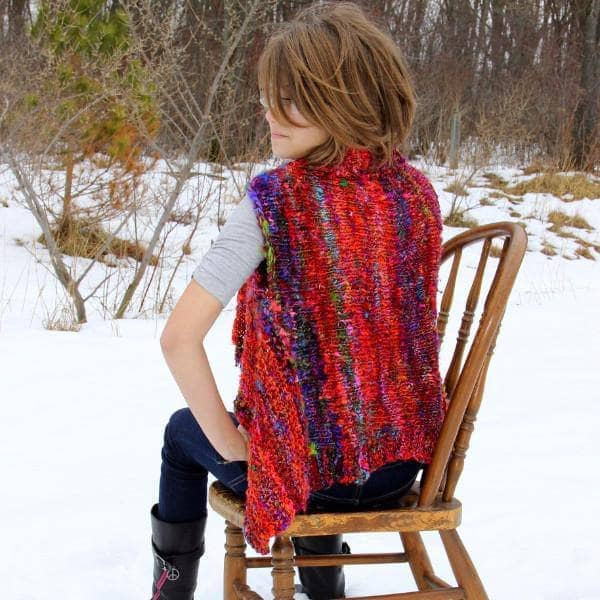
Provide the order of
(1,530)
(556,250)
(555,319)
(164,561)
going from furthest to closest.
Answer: (556,250) < (555,319) < (1,530) < (164,561)

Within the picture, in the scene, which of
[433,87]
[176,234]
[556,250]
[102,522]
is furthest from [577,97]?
[102,522]

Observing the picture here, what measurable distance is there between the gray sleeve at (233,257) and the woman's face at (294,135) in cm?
14

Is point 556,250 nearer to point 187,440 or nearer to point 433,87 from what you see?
point 433,87

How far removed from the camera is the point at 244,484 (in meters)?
1.45

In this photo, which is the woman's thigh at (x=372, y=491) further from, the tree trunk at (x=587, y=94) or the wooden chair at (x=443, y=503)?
the tree trunk at (x=587, y=94)

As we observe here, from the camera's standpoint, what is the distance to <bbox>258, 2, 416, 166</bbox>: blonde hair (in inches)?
51.8

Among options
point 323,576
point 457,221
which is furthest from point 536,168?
point 323,576

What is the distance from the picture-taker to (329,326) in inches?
52.7

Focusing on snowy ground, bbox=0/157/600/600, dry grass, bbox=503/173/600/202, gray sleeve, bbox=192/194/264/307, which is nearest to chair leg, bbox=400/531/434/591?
snowy ground, bbox=0/157/600/600

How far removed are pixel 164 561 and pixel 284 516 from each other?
41 centimetres

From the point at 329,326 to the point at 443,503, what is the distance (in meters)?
0.40

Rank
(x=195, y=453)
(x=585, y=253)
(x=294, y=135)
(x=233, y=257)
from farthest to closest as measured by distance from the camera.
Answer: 1. (x=585, y=253)
2. (x=195, y=453)
3. (x=294, y=135)
4. (x=233, y=257)

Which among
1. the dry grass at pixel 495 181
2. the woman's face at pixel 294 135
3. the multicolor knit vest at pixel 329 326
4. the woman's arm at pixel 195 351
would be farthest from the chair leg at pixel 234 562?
the dry grass at pixel 495 181

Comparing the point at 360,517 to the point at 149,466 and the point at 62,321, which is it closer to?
the point at 149,466
